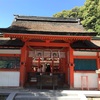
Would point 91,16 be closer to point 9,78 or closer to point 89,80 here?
point 89,80

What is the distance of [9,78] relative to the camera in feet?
37.6

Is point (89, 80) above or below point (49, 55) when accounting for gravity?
below

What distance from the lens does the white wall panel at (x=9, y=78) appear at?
→ 11414 mm

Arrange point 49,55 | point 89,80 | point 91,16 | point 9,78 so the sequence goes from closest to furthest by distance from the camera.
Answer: point 9,78 → point 89,80 → point 49,55 → point 91,16

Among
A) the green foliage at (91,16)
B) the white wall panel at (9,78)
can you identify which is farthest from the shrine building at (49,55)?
the green foliage at (91,16)

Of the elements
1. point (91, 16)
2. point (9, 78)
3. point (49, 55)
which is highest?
point (91, 16)

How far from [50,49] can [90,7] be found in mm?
21825

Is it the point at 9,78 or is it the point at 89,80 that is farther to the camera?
the point at 89,80

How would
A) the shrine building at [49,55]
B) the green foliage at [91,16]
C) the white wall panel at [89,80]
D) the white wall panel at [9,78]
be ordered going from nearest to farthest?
the shrine building at [49,55] → the white wall panel at [9,78] → the white wall panel at [89,80] → the green foliage at [91,16]

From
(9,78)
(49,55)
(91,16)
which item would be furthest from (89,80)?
(91,16)

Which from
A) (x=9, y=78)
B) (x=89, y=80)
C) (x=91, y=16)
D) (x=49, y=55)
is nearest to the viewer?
(x=9, y=78)

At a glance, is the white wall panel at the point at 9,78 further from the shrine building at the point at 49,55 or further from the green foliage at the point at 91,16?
the green foliage at the point at 91,16

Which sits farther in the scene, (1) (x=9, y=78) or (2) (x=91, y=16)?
(2) (x=91, y=16)

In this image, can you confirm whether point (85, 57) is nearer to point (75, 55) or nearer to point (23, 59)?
point (75, 55)
